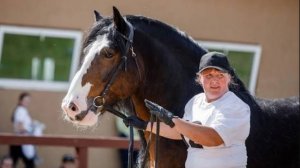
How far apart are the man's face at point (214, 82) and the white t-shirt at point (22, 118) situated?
556cm

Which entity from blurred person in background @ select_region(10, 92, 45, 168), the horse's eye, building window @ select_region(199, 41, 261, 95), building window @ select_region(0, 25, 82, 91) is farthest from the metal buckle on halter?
building window @ select_region(199, 41, 261, 95)

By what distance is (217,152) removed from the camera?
4.45 meters

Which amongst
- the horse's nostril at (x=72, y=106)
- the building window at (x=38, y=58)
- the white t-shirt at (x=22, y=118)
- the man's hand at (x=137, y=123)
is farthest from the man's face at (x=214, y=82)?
the building window at (x=38, y=58)

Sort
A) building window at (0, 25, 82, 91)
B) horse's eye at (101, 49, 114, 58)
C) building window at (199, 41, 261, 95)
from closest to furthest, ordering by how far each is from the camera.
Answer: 1. horse's eye at (101, 49, 114, 58)
2. building window at (0, 25, 82, 91)
3. building window at (199, 41, 261, 95)

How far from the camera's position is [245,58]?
1111 cm

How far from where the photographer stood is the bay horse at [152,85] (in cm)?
494

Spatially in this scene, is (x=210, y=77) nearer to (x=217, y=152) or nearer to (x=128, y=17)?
(x=217, y=152)

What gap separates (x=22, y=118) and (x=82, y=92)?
5.08 m

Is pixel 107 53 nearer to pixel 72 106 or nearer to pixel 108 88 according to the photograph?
pixel 108 88

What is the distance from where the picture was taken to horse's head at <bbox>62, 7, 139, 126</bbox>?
487 cm

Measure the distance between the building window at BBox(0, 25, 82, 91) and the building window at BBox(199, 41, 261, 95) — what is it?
79.3 inches

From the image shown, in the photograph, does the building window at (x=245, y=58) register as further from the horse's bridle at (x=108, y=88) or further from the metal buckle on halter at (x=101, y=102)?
the metal buckle on halter at (x=101, y=102)

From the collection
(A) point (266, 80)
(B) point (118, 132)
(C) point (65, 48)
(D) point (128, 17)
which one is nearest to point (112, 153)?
(B) point (118, 132)

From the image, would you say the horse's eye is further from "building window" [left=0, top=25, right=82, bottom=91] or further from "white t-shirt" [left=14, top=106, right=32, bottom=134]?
"building window" [left=0, top=25, right=82, bottom=91]
